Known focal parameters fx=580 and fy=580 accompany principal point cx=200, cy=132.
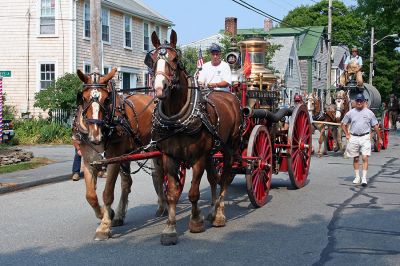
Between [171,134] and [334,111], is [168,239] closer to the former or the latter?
[171,134]

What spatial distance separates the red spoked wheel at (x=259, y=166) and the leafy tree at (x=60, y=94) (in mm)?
16201

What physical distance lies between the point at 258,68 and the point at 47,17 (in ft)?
60.3

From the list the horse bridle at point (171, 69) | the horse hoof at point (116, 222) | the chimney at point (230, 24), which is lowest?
the horse hoof at point (116, 222)

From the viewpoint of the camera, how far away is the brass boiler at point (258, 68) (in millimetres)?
11820

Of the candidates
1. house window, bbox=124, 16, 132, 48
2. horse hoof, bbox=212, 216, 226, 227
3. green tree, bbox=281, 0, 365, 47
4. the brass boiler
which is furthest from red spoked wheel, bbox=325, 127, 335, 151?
green tree, bbox=281, 0, 365, 47

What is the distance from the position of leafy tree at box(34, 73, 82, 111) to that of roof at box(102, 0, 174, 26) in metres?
6.20

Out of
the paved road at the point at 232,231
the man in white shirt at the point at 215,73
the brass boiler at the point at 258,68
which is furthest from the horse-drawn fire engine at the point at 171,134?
the brass boiler at the point at 258,68

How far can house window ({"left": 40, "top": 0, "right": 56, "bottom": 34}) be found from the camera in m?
27.8

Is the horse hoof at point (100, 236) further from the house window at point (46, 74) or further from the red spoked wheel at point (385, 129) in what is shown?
the house window at point (46, 74)

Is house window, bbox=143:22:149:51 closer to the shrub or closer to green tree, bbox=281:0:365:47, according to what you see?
the shrub

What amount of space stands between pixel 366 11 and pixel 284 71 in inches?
569

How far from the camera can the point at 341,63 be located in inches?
2606

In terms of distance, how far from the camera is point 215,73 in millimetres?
9602

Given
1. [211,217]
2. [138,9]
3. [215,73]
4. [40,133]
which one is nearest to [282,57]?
[138,9]
